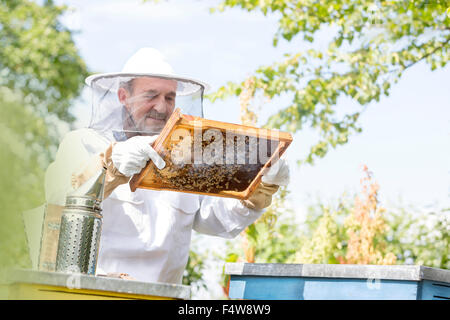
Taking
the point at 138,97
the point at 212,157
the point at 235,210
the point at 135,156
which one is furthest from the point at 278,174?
the point at 138,97

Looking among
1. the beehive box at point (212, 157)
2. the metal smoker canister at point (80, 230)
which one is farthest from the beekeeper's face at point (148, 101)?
the metal smoker canister at point (80, 230)

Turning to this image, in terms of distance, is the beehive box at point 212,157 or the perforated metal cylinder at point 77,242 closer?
the perforated metal cylinder at point 77,242

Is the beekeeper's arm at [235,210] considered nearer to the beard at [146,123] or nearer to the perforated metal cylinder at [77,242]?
the beard at [146,123]

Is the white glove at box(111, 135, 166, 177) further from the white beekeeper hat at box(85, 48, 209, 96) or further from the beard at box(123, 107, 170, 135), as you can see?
the white beekeeper hat at box(85, 48, 209, 96)

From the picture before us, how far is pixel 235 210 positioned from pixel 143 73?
31.6 inches

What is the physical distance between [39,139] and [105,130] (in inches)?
89.6

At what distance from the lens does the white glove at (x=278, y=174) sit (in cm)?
222

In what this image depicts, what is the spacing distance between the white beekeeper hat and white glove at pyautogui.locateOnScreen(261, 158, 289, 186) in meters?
0.65

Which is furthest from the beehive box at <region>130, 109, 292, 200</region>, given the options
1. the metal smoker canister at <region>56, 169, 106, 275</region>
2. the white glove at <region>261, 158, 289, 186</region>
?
the metal smoker canister at <region>56, 169, 106, 275</region>

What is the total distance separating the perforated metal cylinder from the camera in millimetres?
1364

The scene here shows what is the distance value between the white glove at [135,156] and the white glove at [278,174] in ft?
1.58

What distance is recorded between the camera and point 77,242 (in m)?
1.38

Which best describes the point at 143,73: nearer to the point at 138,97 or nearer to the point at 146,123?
the point at 138,97
